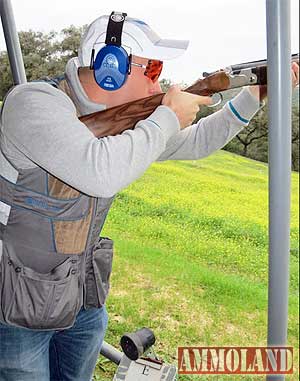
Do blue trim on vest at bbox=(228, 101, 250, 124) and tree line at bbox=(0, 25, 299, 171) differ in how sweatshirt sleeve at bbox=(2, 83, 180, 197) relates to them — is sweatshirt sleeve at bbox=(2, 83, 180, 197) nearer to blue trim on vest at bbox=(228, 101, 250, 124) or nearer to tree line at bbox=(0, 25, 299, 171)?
blue trim on vest at bbox=(228, 101, 250, 124)

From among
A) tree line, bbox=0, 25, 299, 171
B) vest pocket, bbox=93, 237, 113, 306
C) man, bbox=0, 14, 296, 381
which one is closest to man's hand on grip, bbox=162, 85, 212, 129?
man, bbox=0, 14, 296, 381

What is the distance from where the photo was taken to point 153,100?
0.92m

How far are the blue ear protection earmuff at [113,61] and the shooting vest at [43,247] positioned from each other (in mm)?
75

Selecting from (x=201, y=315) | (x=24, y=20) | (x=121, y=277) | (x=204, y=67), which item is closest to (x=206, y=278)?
(x=201, y=315)

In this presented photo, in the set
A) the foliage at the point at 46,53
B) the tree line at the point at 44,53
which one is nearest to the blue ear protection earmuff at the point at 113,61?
the tree line at the point at 44,53

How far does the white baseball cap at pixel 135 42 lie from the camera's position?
0.95 m

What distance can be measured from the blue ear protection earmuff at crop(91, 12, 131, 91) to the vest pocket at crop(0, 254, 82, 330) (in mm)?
308

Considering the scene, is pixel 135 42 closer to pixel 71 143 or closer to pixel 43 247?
pixel 71 143

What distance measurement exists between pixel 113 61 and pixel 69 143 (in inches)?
6.8

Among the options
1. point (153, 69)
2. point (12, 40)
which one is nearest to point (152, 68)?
point (153, 69)

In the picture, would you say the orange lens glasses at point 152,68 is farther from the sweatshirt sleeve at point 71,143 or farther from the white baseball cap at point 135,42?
the sweatshirt sleeve at point 71,143

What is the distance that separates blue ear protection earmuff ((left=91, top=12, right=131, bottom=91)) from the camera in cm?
92

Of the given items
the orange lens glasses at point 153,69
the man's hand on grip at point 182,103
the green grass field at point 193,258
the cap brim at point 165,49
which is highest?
the cap brim at point 165,49

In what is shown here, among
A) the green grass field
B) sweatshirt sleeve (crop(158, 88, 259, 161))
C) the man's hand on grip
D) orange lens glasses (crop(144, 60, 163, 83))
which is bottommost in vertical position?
the green grass field
